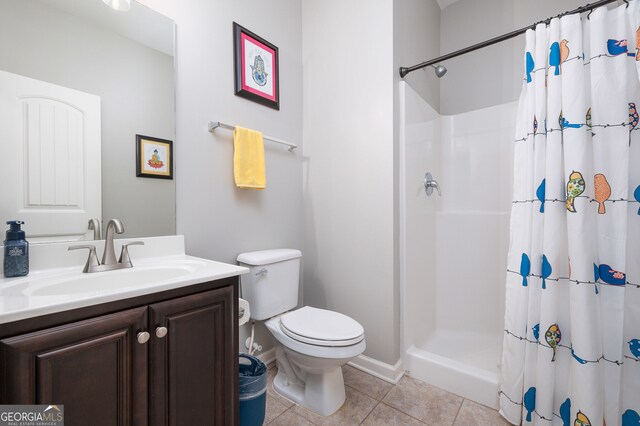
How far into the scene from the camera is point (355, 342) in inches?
52.3

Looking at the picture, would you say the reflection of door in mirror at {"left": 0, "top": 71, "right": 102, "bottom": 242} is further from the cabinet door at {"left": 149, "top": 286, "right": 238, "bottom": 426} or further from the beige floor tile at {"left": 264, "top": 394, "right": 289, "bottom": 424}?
the beige floor tile at {"left": 264, "top": 394, "right": 289, "bottom": 424}

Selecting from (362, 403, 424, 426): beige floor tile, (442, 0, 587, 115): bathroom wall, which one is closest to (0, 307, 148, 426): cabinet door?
(362, 403, 424, 426): beige floor tile

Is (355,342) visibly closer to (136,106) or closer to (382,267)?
(382,267)

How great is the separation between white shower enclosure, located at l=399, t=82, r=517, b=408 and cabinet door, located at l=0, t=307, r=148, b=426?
139 centimetres

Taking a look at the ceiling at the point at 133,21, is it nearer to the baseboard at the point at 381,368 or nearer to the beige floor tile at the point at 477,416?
the baseboard at the point at 381,368

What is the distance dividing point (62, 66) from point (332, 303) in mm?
1813

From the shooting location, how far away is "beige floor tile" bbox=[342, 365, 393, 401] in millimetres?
1587

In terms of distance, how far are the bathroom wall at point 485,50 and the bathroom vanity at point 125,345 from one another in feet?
7.17

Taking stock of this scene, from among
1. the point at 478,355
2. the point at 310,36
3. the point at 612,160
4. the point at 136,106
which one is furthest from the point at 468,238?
the point at 136,106

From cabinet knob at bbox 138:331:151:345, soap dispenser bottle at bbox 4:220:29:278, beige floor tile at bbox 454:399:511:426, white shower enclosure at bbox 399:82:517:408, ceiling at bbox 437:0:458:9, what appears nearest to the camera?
cabinet knob at bbox 138:331:151:345

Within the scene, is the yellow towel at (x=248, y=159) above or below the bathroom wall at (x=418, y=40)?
below

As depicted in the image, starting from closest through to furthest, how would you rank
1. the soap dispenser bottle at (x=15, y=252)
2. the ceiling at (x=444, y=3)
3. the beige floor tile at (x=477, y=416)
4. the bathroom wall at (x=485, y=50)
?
the soap dispenser bottle at (x=15, y=252)
the beige floor tile at (x=477, y=416)
the bathroom wall at (x=485, y=50)
the ceiling at (x=444, y=3)

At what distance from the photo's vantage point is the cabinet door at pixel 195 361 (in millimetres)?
874
